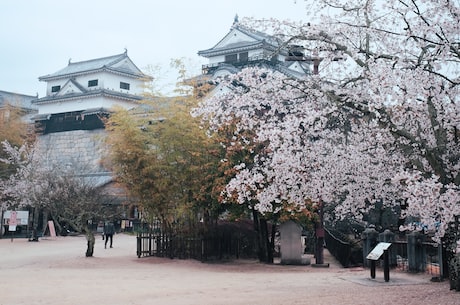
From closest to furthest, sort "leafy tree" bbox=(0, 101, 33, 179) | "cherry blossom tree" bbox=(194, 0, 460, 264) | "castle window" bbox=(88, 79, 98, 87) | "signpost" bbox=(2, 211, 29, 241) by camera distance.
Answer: "cherry blossom tree" bbox=(194, 0, 460, 264)
"signpost" bbox=(2, 211, 29, 241)
"leafy tree" bbox=(0, 101, 33, 179)
"castle window" bbox=(88, 79, 98, 87)

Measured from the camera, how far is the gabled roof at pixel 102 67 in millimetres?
49375

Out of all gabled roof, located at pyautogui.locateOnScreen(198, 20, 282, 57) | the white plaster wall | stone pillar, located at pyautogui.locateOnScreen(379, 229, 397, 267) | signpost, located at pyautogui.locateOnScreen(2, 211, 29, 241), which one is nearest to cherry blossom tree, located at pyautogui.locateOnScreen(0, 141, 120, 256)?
signpost, located at pyautogui.locateOnScreen(2, 211, 29, 241)

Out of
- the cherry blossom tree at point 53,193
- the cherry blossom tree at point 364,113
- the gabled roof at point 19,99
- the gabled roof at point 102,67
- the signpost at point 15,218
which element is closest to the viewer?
the cherry blossom tree at point 364,113

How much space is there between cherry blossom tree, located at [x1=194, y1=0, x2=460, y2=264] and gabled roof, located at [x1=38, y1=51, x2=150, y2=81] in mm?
39215

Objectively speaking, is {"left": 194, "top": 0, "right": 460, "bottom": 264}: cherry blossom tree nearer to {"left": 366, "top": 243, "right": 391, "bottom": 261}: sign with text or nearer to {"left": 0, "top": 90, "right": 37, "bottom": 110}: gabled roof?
{"left": 366, "top": 243, "right": 391, "bottom": 261}: sign with text

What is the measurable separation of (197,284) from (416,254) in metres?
6.38

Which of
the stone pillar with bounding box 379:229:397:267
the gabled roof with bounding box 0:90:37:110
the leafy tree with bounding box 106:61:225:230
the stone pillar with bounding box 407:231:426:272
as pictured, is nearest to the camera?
the stone pillar with bounding box 407:231:426:272

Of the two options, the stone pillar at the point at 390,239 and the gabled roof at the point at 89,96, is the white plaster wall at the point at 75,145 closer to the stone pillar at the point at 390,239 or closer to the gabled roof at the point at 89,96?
the gabled roof at the point at 89,96

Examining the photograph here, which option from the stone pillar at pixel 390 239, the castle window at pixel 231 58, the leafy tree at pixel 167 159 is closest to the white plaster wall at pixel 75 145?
the castle window at pixel 231 58

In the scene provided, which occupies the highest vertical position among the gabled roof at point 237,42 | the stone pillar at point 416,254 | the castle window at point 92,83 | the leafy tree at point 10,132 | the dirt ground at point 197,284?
the gabled roof at point 237,42

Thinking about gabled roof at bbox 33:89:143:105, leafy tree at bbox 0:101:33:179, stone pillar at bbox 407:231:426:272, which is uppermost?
gabled roof at bbox 33:89:143:105

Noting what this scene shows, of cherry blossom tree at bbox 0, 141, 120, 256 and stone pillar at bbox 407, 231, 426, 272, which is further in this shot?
cherry blossom tree at bbox 0, 141, 120, 256

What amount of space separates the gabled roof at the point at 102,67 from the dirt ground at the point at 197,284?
3312 cm

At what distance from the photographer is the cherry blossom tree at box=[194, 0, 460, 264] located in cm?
873
